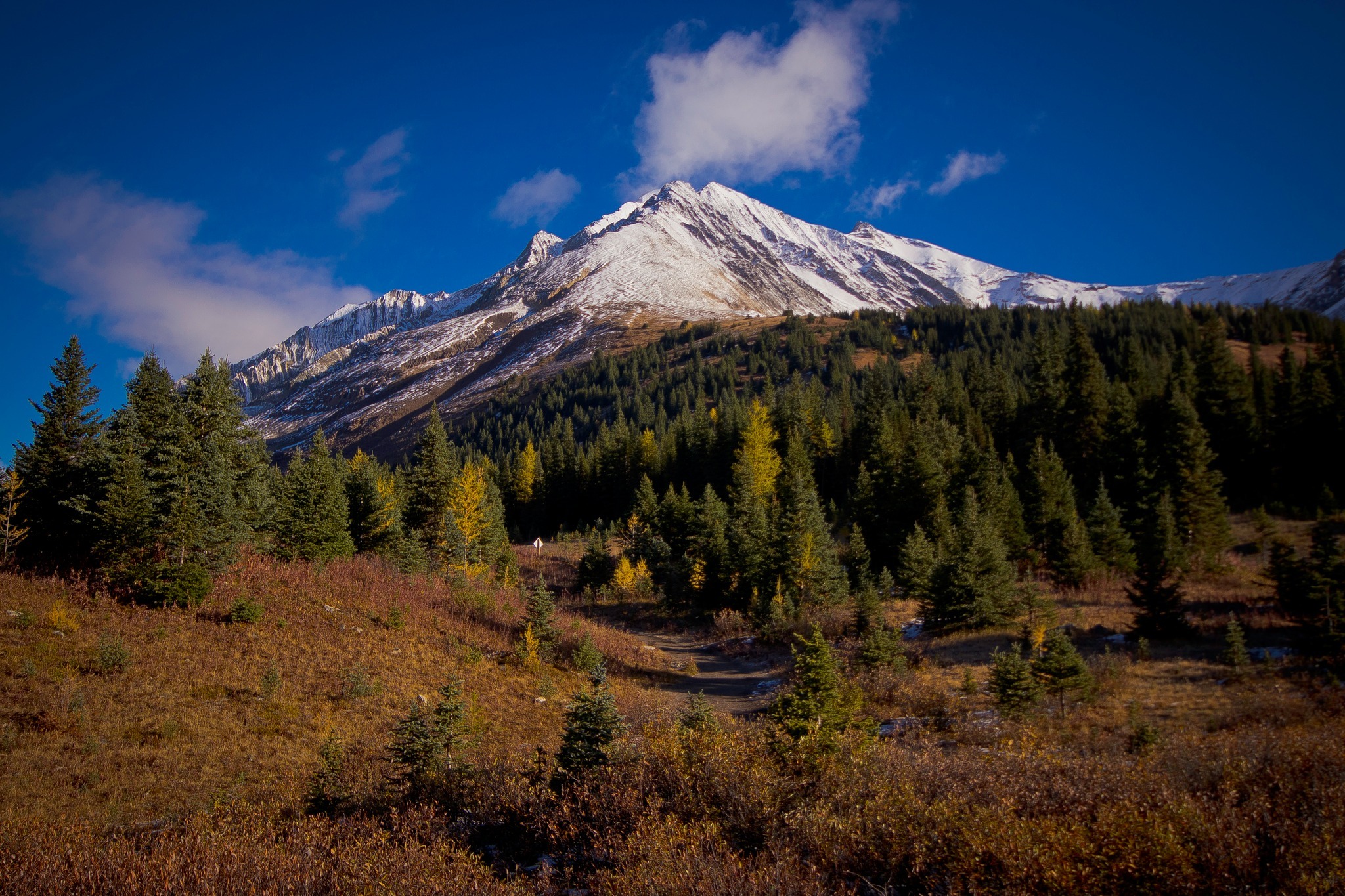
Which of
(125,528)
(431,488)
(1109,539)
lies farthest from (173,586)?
(1109,539)

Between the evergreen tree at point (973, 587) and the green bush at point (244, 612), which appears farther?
the evergreen tree at point (973, 587)

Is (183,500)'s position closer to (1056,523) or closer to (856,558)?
(856,558)

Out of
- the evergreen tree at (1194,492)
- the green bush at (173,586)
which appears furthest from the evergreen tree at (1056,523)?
the green bush at (173,586)

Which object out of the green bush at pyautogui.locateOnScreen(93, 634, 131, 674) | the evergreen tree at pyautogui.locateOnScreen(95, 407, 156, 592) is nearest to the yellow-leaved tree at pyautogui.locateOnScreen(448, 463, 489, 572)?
the evergreen tree at pyautogui.locateOnScreen(95, 407, 156, 592)

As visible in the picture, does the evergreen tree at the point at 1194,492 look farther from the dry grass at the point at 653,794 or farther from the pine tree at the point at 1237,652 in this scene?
the dry grass at the point at 653,794

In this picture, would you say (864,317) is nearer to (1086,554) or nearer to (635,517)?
(635,517)

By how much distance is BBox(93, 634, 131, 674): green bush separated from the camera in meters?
13.9

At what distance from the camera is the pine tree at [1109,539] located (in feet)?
102

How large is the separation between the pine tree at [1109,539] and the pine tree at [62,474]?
42887 millimetres

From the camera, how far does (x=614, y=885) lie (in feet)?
17.2

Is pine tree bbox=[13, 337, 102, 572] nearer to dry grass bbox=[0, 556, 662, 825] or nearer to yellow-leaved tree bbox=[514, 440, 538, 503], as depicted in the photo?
dry grass bbox=[0, 556, 662, 825]

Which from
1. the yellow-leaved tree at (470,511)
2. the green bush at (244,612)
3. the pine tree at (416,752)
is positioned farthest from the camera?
the yellow-leaved tree at (470,511)

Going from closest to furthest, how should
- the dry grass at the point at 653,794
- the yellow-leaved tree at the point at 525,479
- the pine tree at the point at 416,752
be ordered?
the dry grass at the point at 653,794 < the pine tree at the point at 416,752 < the yellow-leaved tree at the point at 525,479

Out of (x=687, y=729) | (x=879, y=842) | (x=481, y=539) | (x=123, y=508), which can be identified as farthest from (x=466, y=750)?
(x=481, y=539)
